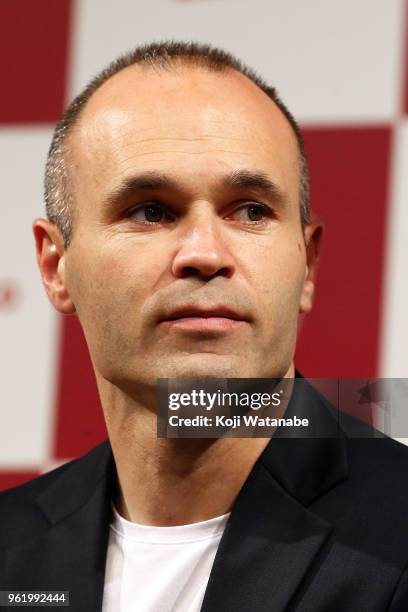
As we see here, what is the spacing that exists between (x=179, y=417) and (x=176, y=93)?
0.42 m

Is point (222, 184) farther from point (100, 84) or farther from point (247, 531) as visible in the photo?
point (247, 531)

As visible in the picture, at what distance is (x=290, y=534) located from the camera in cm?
121

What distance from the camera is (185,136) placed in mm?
1296

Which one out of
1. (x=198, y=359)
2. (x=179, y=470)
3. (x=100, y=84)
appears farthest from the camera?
(x=100, y=84)

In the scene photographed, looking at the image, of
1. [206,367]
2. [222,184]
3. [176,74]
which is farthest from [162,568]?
[176,74]

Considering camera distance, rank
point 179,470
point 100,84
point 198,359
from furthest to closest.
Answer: point 100,84 → point 179,470 → point 198,359

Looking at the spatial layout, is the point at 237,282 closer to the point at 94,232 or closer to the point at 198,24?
the point at 94,232

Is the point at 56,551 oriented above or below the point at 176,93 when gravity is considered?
below

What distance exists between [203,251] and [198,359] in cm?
13

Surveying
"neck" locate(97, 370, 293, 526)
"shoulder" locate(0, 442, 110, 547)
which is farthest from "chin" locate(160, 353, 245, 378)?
"shoulder" locate(0, 442, 110, 547)

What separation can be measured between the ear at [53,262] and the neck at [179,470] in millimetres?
186

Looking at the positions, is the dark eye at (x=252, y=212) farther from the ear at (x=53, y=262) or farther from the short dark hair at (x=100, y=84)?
the ear at (x=53, y=262)

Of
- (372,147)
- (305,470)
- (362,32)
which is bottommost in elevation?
(305,470)

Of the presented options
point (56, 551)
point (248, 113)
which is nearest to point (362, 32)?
point (248, 113)
